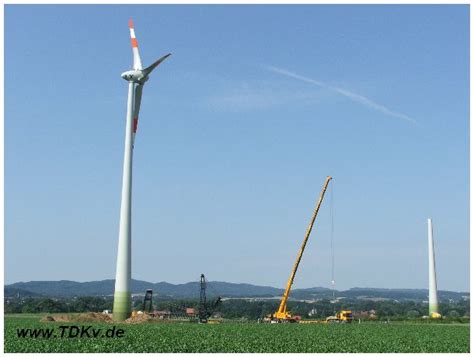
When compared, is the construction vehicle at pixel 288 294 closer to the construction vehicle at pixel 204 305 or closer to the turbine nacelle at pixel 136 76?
the construction vehicle at pixel 204 305

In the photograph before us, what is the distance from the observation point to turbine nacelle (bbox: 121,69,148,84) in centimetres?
6366

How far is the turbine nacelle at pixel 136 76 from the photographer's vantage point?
209ft

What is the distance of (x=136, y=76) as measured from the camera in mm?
63781

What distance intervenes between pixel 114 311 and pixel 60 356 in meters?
36.1

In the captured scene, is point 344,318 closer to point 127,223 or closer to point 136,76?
point 127,223

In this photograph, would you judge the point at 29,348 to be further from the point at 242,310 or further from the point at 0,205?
the point at 242,310

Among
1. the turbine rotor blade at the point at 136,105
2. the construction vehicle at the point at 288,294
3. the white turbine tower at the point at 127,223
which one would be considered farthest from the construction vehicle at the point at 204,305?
the turbine rotor blade at the point at 136,105

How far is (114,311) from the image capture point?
201 ft

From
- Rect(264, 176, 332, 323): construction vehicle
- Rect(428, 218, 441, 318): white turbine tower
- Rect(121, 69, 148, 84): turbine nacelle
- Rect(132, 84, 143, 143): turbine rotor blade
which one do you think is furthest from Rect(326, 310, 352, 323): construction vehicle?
Rect(121, 69, 148, 84): turbine nacelle

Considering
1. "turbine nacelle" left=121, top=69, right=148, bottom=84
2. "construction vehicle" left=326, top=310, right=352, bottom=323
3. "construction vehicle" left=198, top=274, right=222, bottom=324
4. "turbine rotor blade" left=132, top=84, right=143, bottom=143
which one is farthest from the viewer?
"construction vehicle" left=198, top=274, right=222, bottom=324

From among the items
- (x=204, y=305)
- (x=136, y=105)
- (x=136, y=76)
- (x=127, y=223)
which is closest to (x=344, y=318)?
(x=204, y=305)

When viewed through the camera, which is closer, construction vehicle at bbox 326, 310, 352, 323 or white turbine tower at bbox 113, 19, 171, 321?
white turbine tower at bbox 113, 19, 171, 321

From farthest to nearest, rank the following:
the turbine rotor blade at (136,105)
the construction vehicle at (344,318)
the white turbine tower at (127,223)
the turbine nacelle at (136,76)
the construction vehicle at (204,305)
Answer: the construction vehicle at (204,305) → the construction vehicle at (344,318) → the turbine nacelle at (136,76) → the turbine rotor blade at (136,105) → the white turbine tower at (127,223)

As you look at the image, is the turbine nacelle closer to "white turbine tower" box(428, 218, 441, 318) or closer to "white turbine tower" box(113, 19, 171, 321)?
"white turbine tower" box(113, 19, 171, 321)
